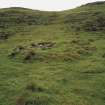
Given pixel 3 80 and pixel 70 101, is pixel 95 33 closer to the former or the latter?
pixel 3 80

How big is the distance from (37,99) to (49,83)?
14.3 ft

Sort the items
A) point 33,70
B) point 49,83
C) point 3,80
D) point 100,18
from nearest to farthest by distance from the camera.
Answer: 1. point 49,83
2. point 3,80
3. point 33,70
4. point 100,18

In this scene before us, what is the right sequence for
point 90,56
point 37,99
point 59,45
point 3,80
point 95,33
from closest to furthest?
point 37,99, point 3,80, point 90,56, point 59,45, point 95,33

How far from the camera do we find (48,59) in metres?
35.5

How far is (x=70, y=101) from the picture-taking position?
20.4m

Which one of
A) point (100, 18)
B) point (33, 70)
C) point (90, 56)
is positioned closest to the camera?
point (33, 70)

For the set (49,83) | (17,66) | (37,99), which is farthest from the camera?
(17,66)

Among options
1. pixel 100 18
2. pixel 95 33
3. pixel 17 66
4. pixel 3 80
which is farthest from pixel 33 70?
pixel 100 18

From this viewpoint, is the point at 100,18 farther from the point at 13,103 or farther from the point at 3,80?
the point at 13,103

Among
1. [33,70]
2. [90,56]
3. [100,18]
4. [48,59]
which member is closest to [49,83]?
[33,70]

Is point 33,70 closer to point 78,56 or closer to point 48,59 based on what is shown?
point 48,59

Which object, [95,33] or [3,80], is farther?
[95,33]

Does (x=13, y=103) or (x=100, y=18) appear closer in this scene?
(x=13, y=103)

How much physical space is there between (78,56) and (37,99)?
17633mm
